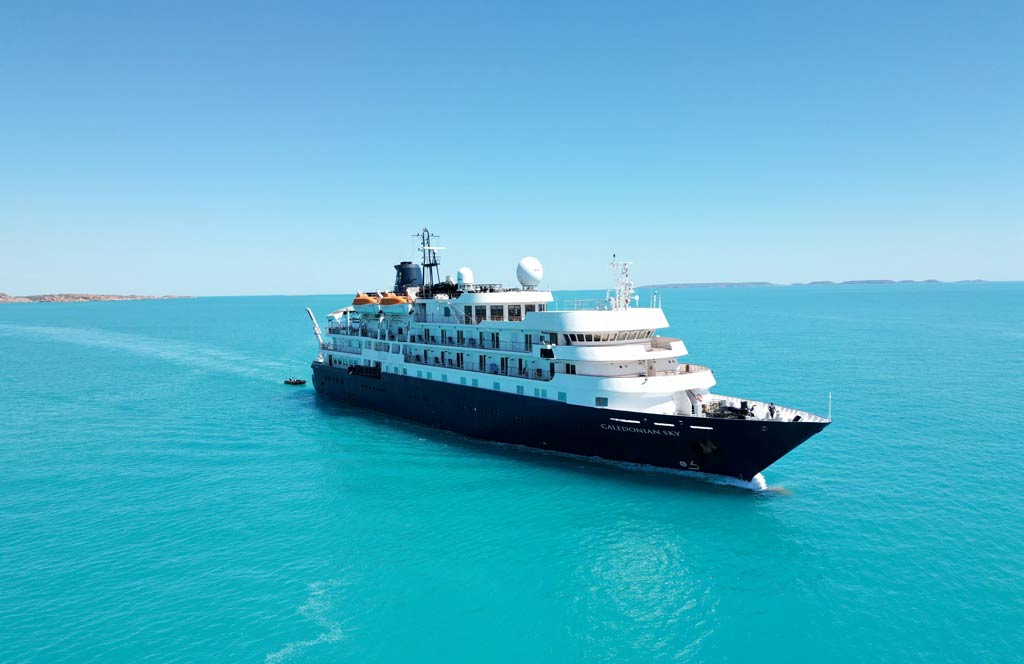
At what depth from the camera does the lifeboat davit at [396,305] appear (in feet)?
151

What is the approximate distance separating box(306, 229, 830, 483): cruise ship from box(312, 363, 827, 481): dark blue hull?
78 millimetres

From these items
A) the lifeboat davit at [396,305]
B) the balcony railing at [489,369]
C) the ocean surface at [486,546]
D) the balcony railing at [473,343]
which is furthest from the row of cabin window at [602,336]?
the lifeboat davit at [396,305]

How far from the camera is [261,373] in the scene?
68.4m

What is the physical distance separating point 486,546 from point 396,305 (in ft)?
91.3

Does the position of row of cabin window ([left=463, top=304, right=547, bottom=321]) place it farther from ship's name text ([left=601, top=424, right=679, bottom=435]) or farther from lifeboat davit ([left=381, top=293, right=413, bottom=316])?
ship's name text ([left=601, top=424, right=679, bottom=435])

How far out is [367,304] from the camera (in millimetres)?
50781

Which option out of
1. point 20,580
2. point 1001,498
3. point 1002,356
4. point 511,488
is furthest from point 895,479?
point 1002,356

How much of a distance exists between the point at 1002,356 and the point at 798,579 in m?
75.4

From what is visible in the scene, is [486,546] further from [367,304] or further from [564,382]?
[367,304]

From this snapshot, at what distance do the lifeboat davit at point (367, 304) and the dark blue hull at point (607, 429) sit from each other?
9.47m

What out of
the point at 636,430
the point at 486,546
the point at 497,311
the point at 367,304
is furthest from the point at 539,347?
the point at 367,304

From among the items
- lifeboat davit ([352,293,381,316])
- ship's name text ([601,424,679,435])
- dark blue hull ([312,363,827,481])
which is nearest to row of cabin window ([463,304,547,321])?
dark blue hull ([312,363,827,481])

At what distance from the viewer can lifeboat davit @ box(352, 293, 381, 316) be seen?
50344 millimetres

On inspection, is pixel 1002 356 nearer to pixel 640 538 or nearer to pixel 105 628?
pixel 640 538
